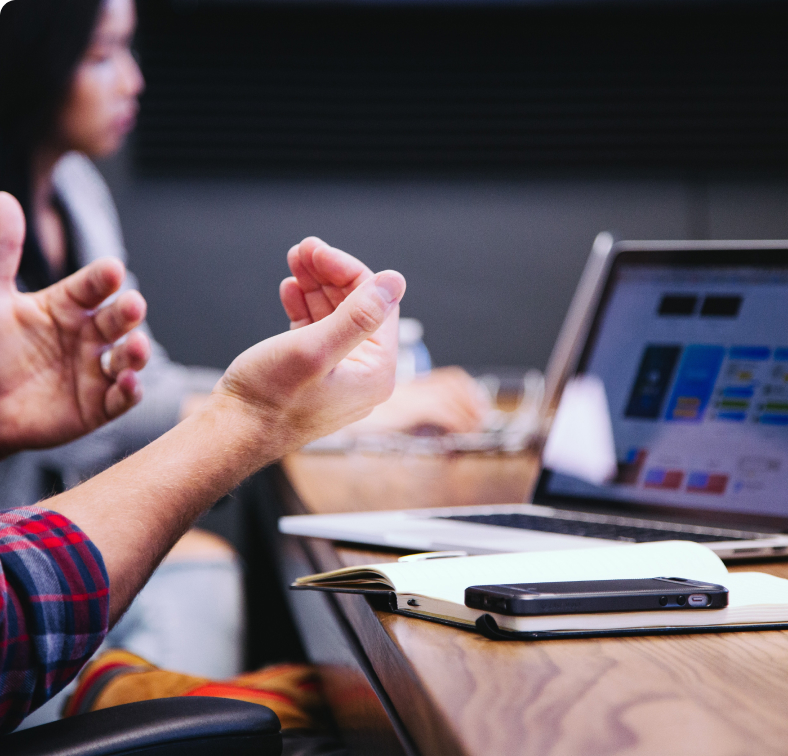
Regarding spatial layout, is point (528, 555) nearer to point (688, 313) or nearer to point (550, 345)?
point (688, 313)

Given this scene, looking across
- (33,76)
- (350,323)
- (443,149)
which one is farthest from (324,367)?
(443,149)

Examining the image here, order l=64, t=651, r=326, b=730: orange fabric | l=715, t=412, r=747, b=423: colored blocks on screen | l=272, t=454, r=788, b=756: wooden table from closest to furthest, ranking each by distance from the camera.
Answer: l=272, t=454, r=788, b=756: wooden table, l=64, t=651, r=326, b=730: orange fabric, l=715, t=412, r=747, b=423: colored blocks on screen

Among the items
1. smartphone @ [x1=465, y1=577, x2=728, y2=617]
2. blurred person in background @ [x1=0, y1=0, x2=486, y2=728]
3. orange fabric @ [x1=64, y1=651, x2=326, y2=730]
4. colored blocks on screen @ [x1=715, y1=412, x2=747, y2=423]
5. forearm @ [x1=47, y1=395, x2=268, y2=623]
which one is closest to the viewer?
smartphone @ [x1=465, y1=577, x2=728, y2=617]

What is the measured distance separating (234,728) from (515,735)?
0.81ft

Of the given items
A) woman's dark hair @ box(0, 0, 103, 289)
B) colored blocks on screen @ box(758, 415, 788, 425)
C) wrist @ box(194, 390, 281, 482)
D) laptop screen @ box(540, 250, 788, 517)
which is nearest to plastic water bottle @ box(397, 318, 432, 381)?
woman's dark hair @ box(0, 0, 103, 289)

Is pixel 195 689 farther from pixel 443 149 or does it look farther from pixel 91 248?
pixel 443 149

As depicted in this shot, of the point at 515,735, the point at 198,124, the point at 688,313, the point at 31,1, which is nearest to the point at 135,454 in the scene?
the point at 515,735

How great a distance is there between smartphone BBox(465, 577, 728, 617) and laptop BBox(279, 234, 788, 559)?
0.21 meters

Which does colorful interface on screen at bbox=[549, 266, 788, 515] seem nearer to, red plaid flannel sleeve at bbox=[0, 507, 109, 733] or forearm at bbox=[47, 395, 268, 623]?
forearm at bbox=[47, 395, 268, 623]

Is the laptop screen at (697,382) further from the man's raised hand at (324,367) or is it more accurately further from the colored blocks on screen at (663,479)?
the man's raised hand at (324,367)

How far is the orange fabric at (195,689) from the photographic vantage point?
2.66 feet

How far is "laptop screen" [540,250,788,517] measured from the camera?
2.96 ft

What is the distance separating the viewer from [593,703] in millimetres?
426

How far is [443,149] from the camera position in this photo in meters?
3.03
